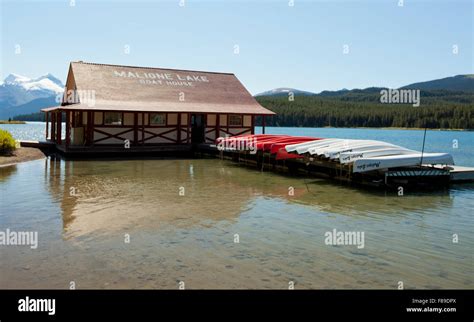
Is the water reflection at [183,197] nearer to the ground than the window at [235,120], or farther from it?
nearer to the ground

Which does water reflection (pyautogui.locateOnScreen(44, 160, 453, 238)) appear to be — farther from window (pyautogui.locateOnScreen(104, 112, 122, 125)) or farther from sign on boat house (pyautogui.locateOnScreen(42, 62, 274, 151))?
window (pyautogui.locateOnScreen(104, 112, 122, 125))

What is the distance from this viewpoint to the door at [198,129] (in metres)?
29.6

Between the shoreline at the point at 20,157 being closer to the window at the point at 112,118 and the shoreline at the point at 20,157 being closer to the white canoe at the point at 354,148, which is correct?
the window at the point at 112,118

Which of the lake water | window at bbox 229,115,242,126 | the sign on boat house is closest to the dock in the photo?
the sign on boat house

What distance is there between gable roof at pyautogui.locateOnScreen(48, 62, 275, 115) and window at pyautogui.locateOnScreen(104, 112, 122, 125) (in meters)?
0.65

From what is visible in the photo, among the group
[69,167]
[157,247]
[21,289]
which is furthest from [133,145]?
[21,289]

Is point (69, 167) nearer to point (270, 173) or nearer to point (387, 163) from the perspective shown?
point (270, 173)

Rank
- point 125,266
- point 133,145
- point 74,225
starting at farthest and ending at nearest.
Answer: point 133,145
point 74,225
point 125,266

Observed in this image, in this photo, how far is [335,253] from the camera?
290 inches

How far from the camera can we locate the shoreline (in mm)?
19747

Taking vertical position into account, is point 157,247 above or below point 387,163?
below

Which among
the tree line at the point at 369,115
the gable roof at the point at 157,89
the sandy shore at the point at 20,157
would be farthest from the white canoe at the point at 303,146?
the tree line at the point at 369,115

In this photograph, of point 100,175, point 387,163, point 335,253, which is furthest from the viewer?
point 100,175
